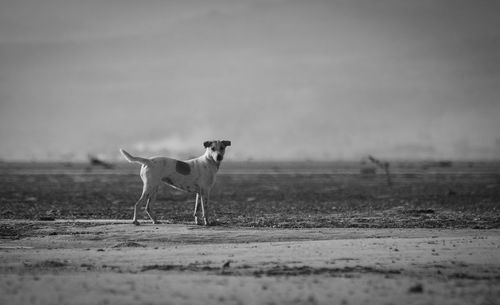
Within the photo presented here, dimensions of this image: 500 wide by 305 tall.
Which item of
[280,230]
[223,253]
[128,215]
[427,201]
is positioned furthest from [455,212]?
[223,253]

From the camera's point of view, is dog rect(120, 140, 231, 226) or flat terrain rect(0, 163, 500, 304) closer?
flat terrain rect(0, 163, 500, 304)

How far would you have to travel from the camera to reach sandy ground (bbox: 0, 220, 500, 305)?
10.8m

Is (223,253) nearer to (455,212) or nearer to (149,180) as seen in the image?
(149,180)

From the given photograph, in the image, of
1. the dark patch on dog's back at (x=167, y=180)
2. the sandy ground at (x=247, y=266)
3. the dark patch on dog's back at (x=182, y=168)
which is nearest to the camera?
the sandy ground at (x=247, y=266)

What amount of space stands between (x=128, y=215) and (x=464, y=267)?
1551 cm

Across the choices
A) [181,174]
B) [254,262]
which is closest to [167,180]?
[181,174]

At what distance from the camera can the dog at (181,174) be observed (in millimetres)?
21031

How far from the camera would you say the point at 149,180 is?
2100cm

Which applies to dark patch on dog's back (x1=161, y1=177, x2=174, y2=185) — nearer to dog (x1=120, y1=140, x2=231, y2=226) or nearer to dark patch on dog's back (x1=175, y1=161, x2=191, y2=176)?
dog (x1=120, y1=140, x2=231, y2=226)

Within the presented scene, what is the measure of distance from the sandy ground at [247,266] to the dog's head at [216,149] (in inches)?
123

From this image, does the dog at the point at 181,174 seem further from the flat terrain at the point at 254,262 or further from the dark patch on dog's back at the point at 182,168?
the flat terrain at the point at 254,262

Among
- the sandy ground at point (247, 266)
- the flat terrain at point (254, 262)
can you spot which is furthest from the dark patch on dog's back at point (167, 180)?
the sandy ground at point (247, 266)

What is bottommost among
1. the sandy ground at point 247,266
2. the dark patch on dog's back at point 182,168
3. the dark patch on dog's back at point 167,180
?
the sandy ground at point 247,266

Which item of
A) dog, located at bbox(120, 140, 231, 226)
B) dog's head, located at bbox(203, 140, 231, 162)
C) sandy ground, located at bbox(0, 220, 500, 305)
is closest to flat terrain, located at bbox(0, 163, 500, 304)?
sandy ground, located at bbox(0, 220, 500, 305)
